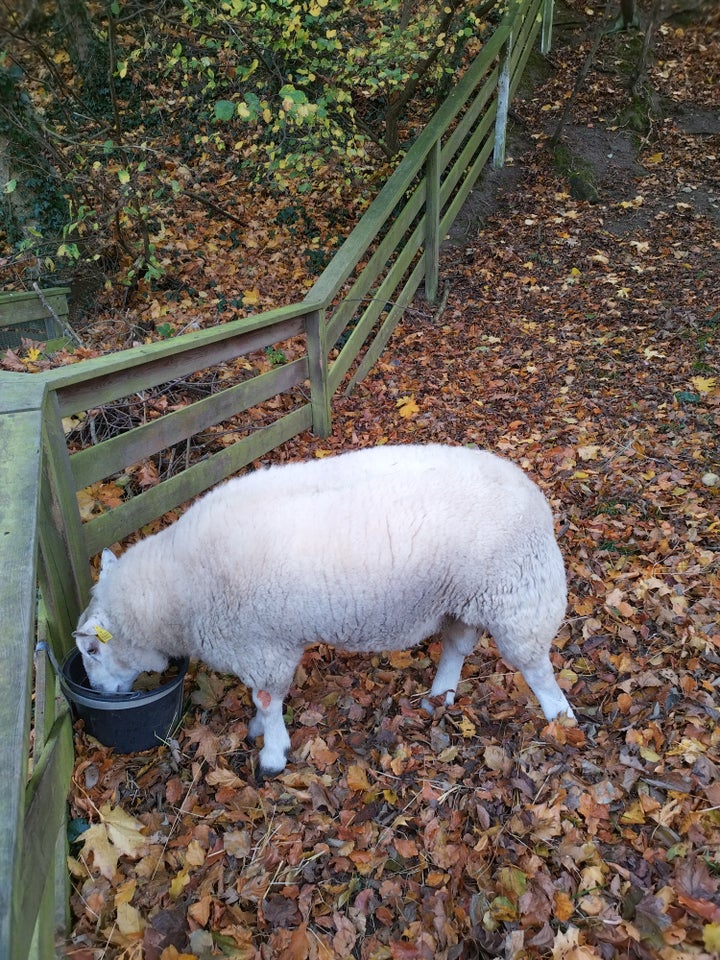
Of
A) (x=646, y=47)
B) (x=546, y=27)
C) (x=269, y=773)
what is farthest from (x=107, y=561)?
(x=546, y=27)

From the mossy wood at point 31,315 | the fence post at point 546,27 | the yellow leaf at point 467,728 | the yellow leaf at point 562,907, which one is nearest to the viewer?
the yellow leaf at point 562,907

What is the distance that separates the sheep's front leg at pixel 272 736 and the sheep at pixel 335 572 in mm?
13

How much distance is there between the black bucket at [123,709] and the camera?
259cm

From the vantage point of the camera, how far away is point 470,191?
27.2 feet

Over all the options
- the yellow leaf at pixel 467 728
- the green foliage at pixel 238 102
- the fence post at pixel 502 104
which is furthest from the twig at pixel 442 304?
the yellow leaf at pixel 467 728

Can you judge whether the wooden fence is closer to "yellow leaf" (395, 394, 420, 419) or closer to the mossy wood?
"yellow leaf" (395, 394, 420, 419)

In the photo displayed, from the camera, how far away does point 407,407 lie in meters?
5.50

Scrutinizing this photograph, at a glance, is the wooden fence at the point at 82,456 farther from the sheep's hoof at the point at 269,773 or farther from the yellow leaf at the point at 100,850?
the sheep's hoof at the point at 269,773

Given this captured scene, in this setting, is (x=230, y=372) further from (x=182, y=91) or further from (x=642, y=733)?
(x=182, y=91)

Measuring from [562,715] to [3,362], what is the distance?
4.26m

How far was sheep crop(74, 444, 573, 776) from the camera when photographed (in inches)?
99.0

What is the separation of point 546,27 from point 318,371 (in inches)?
361

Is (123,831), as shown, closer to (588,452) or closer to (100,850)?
(100,850)

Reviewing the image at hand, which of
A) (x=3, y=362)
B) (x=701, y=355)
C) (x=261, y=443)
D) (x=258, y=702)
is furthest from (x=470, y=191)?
(x=258, y=702)
